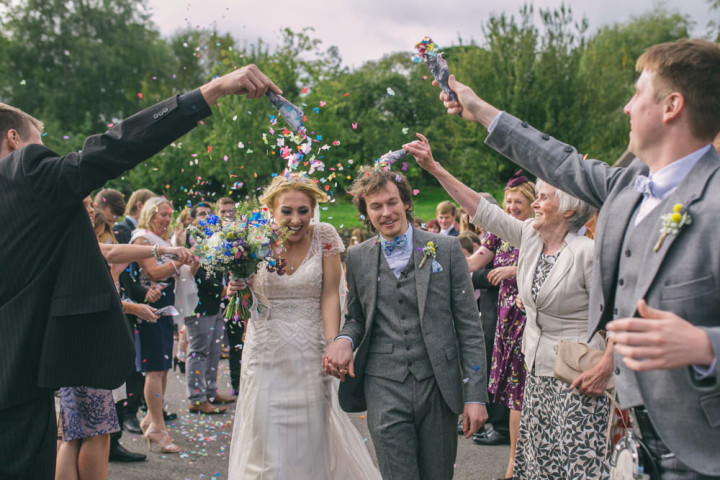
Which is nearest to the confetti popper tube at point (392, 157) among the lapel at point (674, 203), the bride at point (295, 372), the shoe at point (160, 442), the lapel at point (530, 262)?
the bride at point (295, 372)

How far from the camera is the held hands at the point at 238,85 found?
9.52ft

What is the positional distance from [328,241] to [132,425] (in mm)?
3977

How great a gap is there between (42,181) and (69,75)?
40.5 metres

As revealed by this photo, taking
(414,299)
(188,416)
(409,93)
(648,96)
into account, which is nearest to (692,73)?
(648,96)

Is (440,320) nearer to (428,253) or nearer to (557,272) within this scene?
(428,253)

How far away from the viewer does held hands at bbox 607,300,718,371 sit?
1.73 m

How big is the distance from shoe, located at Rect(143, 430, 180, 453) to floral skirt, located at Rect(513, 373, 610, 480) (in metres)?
3.84

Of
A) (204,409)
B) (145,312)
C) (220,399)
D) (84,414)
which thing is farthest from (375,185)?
(220,399)

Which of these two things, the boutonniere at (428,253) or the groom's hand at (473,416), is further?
the boutonniere at (428,253)

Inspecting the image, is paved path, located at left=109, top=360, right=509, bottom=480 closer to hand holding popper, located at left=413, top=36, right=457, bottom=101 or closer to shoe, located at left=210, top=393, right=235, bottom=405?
shoe, located at left=210, top=393, right=235, bottom=405

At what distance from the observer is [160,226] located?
7074 mm

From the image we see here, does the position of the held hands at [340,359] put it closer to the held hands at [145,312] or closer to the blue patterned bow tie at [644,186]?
the blue patterned bow tie at [644,186]

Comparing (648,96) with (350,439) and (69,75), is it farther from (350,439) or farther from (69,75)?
(69,75)

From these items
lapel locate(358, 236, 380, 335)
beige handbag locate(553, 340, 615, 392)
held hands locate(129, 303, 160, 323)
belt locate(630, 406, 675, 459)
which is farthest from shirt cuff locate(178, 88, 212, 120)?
held hands locate(129, 303, 160, 323)
